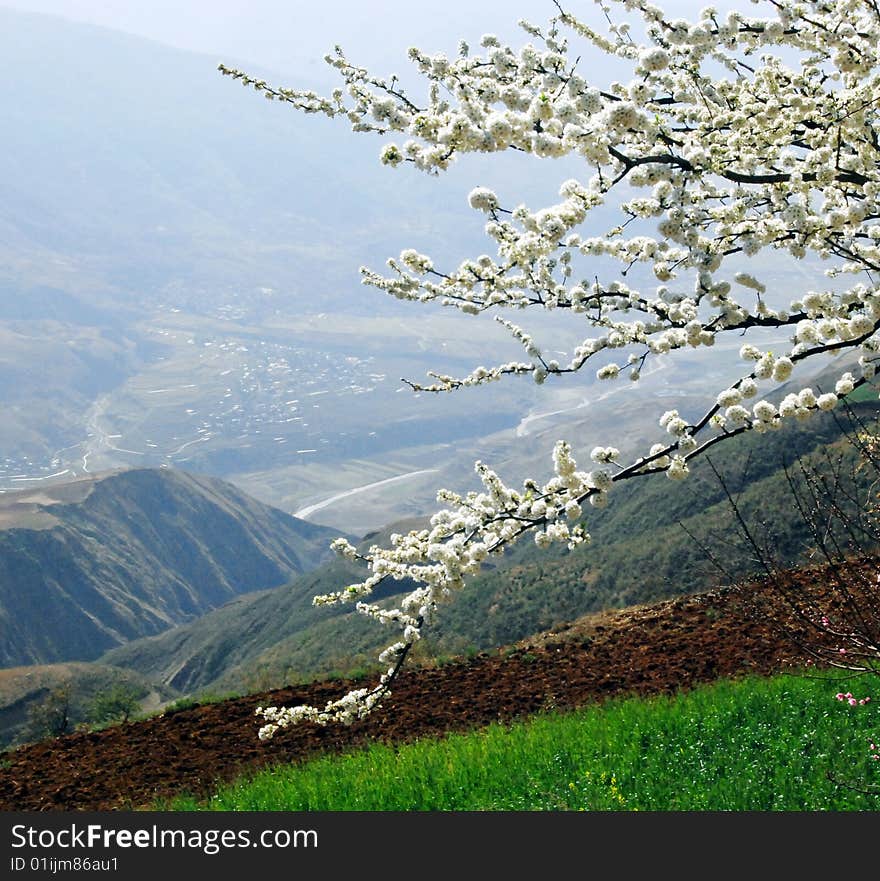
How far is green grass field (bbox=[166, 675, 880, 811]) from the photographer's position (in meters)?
6.28

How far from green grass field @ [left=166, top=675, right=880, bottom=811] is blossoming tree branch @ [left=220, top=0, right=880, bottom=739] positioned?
57.1 inches

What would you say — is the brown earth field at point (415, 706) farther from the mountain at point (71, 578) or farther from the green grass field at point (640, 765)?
the mountain at point (71, 578)

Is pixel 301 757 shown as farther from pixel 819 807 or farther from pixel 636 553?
pixel 636 553

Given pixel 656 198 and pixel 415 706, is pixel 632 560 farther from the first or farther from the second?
pixel 656 198

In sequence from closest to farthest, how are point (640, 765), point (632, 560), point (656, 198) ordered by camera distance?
point (656, 198), point (640, 765), point (632, 560)

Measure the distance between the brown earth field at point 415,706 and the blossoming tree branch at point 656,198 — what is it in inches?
153

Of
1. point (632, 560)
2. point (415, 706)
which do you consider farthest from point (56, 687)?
point (415, 706)

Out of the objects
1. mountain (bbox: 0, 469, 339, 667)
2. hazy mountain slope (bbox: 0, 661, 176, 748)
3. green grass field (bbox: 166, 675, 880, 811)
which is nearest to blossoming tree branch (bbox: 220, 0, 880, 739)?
green grass field (bbox: 166, 675, 880, 811)

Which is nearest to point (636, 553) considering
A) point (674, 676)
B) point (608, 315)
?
point (674, 676)

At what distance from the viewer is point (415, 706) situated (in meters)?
12.4

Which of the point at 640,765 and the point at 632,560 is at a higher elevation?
the point at 640,765

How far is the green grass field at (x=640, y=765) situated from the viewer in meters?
6.28

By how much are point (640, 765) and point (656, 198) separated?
14.3 feet

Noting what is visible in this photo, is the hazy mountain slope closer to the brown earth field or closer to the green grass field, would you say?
the brown earth field
